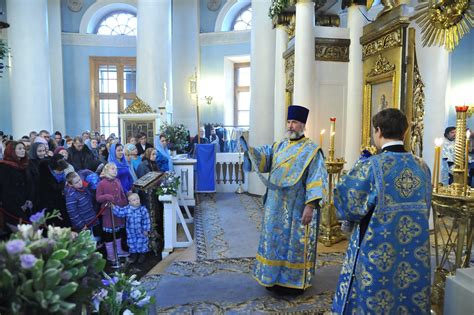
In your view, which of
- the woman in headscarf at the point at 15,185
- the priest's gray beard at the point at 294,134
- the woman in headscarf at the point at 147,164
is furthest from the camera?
the woman in headscarf at the point at 147,164

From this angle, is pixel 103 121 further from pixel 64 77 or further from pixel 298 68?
pixel 298 68

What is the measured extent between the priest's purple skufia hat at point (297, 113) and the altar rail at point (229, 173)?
266 inches

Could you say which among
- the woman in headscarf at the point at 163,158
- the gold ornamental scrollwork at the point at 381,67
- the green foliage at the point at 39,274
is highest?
the gold ornamental scrollwork at the point at 381,67

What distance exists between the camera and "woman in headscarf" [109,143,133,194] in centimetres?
582

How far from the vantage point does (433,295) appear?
11.6 feet

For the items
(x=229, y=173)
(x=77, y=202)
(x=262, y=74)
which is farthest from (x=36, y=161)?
(x=229, y=173)

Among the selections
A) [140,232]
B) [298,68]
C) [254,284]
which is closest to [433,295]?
[254,284]

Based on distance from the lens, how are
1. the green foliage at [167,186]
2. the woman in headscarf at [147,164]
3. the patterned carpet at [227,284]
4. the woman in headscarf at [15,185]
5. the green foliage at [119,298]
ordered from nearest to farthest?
the green foliage at [119,298] < the patterned carpet at [227,284] < the woman in headscarf at [15,185] < the green foliage at [167,186] < the woman in headscarf at [147,164]

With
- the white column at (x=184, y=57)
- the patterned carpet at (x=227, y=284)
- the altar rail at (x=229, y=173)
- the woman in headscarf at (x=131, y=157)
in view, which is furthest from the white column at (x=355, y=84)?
the white column at (x=184, y=57)

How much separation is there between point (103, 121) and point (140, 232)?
1242 cm

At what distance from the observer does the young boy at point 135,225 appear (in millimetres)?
5273

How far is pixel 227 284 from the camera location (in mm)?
4180

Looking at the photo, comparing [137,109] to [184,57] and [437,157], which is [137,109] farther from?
[437,157]

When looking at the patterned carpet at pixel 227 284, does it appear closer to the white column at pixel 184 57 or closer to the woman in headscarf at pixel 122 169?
the woman in headscarf at pixel 122 169
